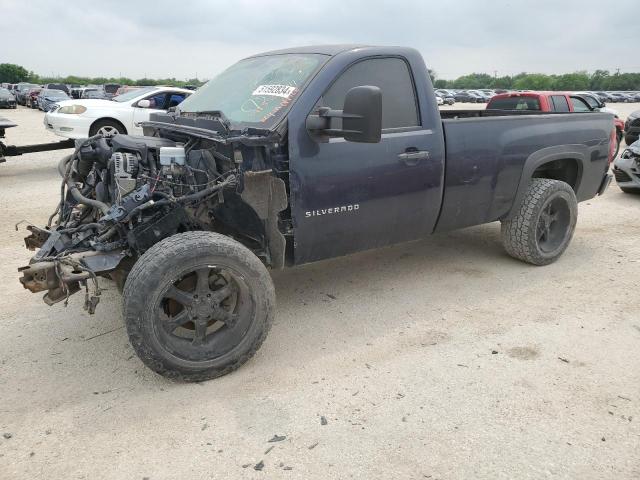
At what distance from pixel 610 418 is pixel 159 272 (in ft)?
8.34

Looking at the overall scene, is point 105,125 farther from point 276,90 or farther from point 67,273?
point 67,273

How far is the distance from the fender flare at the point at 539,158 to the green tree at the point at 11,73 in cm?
8790

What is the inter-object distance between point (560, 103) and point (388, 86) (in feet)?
26.7

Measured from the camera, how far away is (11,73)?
76.9m

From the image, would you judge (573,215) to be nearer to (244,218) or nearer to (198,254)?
(244,218)

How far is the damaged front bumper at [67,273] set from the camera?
2.94 meters

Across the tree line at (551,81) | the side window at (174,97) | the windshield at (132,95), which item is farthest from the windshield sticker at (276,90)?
the tree line at (551,81)

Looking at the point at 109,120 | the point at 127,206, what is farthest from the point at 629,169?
the point at 109,120

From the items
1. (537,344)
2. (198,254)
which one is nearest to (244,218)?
(198,254)

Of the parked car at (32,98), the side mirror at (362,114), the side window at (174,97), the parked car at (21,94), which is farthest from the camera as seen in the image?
the parked car at (21,94)

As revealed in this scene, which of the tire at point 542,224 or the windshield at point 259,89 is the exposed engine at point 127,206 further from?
the tire at point 542,224

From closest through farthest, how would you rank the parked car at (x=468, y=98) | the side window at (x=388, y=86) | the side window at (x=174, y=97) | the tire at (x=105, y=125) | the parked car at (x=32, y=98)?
the side window at (x=388, y=86), the tire at (x=105, y=125), the side window at (x=174, y=97), the parked car at (x=32, y=98), the parked car at (x=468, y=98)

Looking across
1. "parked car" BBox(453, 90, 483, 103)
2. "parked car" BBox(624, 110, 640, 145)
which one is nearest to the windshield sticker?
"parked car" BBox(624, 110, 640, 145)

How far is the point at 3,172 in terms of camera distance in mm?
10375
